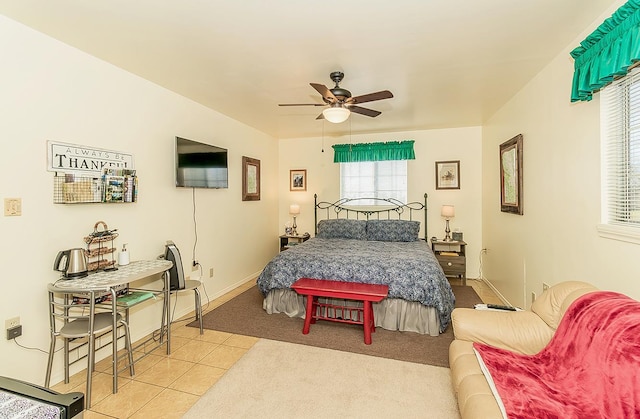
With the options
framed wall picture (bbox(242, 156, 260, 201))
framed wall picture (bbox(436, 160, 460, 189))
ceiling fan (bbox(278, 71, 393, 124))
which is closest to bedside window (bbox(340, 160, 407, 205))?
framed wall picture (bbox(436, 160, 460, 189))

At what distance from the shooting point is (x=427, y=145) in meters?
5.11

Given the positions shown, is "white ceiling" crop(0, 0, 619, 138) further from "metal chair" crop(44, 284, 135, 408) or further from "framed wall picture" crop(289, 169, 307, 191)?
"framed wall picture" crop(289, 169, 307, 191)

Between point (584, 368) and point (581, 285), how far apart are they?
0.62 m

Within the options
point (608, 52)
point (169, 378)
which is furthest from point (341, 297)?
point (608, 52)

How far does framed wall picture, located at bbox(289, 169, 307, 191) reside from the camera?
5789 mm

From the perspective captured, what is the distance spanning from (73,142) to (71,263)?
949mm

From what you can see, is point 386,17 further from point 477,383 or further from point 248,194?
point 248,194

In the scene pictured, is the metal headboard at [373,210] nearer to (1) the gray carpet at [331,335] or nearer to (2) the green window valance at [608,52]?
(1) the gray carpet at [331,335]

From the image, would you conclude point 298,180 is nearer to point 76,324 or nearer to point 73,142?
point 73,142

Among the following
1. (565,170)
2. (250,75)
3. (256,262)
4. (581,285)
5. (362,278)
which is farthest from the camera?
(256,262)

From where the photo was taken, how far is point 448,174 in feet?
16.5

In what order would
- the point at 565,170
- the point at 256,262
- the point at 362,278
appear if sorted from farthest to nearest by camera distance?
the point at 256,262, the point at 362,278, the point at 565,170

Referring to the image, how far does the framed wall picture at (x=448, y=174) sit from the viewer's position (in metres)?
5.01

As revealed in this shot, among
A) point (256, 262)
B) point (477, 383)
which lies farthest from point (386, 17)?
point (256, 262)
